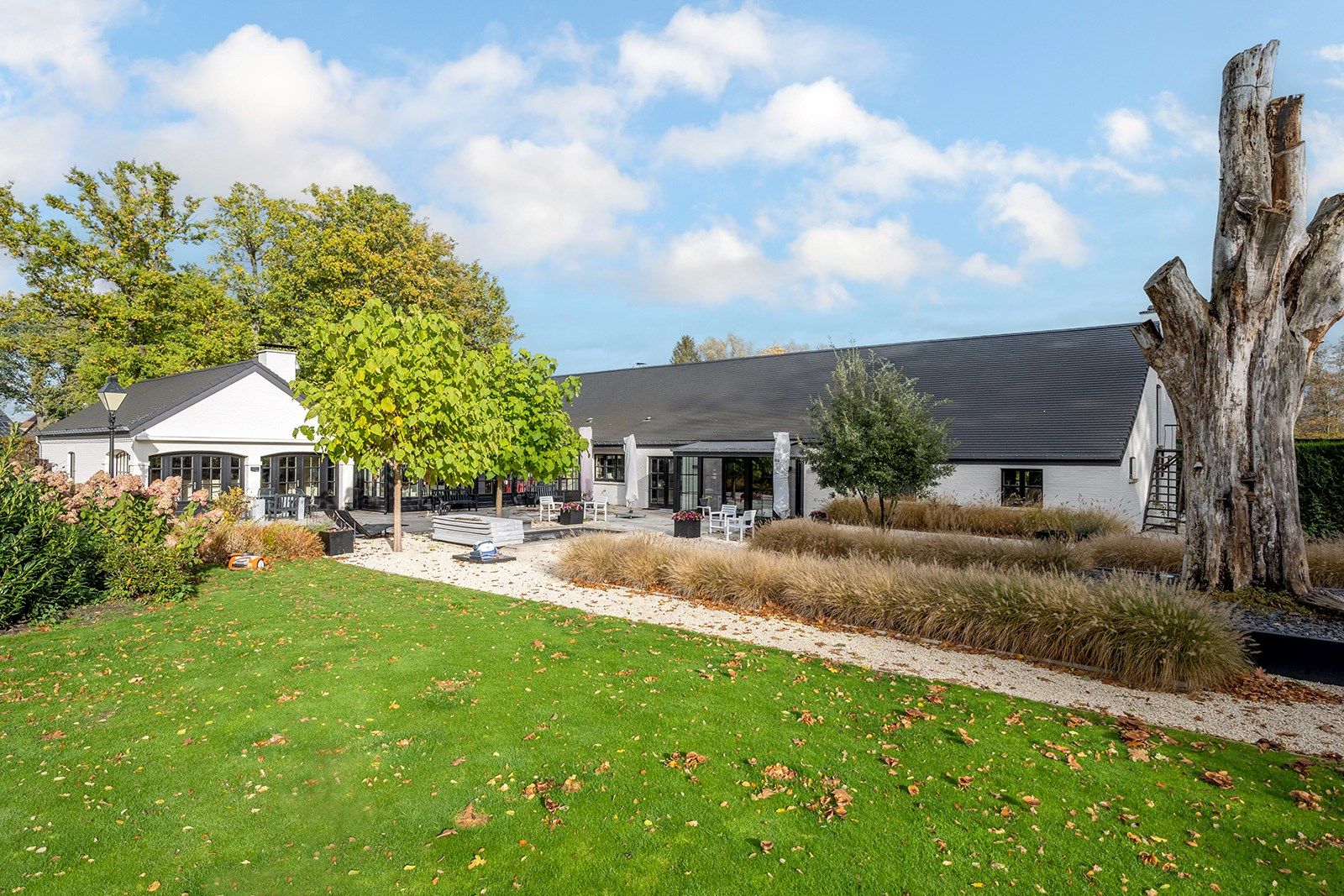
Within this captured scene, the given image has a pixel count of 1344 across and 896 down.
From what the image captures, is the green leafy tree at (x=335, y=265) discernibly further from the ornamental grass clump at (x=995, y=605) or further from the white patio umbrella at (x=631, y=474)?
the ornamental grass clump at (x=995, y=605)

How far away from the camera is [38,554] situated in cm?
852

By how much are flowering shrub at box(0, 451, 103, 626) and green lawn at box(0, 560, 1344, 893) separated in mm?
1604

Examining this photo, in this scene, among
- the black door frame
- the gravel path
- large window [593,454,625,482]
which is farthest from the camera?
large window [593,454,625,482]

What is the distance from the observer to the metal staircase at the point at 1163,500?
57.5 ft

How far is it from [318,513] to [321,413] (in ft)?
34.5

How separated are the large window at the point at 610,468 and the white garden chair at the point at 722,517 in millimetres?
9031

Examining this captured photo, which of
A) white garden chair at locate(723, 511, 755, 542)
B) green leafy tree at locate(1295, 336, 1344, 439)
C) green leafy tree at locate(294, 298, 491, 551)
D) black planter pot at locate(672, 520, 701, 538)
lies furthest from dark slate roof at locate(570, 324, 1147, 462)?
green leafy tree at locate(1295, 336, 1344, 439)

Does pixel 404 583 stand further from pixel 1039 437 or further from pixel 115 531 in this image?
pixel 1039 437

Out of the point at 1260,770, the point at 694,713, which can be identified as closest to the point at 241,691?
the point at 694,713

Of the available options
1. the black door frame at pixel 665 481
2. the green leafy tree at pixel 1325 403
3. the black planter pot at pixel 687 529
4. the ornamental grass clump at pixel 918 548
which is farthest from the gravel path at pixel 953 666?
the green leafy tree at pixel 1325 403

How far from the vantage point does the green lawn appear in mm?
3553

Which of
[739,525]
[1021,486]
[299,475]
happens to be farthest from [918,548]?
[299,475]

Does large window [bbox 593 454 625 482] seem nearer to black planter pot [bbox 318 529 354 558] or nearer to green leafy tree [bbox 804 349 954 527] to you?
green leafy tree [bbox 804 349 954 527]

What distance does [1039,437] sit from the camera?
66.7 ft
